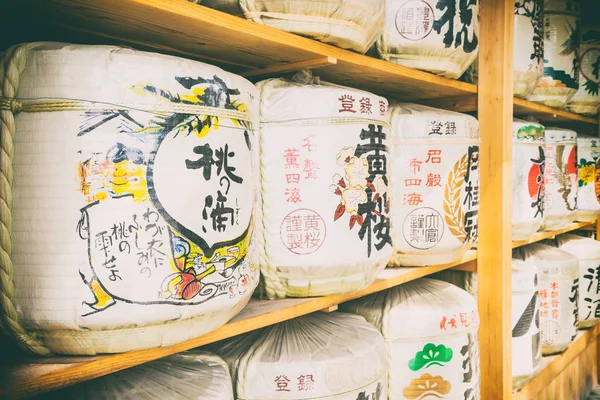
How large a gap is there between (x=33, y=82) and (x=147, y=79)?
0.55 ft

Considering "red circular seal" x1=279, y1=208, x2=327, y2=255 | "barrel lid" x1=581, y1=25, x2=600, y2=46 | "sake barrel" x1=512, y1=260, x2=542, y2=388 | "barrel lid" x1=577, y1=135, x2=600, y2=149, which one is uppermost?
"barrel lid" x1=581, y1=25, x2=600, y2=46

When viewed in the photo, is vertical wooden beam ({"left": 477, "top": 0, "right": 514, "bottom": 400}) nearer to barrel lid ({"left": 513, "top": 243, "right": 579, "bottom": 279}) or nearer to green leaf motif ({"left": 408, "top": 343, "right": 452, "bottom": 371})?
green leaf motif ({"left": 408, "top": 343, "right": 452, "bottom": 371})

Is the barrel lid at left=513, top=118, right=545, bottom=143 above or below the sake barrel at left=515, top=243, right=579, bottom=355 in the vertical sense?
above

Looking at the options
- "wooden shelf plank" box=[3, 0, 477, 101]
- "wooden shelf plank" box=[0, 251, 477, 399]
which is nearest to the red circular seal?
"wooden shelf plank" box=[0, 251, 477, 399]

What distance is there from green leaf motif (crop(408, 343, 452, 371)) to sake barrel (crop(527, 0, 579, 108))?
1424mm

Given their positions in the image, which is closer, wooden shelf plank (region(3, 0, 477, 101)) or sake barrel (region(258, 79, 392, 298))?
wooden shelf plank (region(3, 0, 477, 101))

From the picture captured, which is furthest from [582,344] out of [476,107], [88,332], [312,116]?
[88,332]

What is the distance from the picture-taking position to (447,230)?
1.56 metres

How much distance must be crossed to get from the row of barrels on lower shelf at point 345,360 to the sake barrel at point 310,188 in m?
0.17

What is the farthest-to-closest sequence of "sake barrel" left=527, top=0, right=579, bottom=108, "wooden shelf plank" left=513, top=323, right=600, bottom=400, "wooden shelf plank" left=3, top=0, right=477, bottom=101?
"sake barrel" left=527, top=0, right=579, bottom=108 < "wooden shelf plank" left=513, top=323, right=600, bottom=400 < "wooden shelf plank" left=3, top=0, right=477, bottom=101

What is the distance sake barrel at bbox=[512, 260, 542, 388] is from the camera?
6.68 ft

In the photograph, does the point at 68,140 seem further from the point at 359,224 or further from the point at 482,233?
the point at 482,233

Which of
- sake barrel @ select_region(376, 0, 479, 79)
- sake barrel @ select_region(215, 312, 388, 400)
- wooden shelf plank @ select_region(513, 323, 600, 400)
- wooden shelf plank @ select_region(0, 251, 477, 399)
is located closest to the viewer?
wooden shelf plank @ select_region(0, 251, 477, 399)

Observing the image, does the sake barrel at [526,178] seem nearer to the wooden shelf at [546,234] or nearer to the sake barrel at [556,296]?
the wooden shelf at [546,234]
